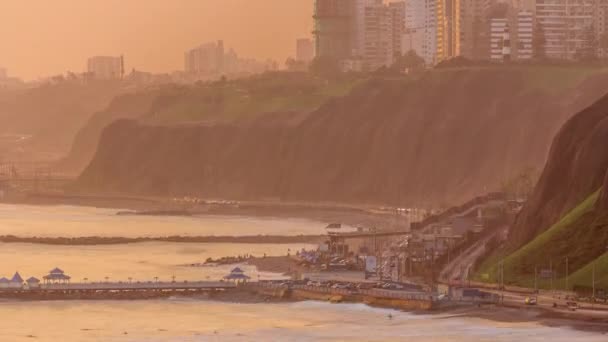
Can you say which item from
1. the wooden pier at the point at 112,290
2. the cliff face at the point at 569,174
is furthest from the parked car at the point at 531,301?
the wooden pier at the point at 112,290

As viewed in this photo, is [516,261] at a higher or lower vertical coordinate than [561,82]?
lower

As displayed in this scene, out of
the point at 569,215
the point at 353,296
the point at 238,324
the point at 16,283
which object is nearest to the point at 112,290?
the point at 16,283

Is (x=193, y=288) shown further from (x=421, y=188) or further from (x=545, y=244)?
(x=421, y=188)

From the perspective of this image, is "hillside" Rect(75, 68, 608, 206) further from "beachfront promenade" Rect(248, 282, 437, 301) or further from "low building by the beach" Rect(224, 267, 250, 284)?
"beachfront promenade" Rect(248, 282, 437, 301)

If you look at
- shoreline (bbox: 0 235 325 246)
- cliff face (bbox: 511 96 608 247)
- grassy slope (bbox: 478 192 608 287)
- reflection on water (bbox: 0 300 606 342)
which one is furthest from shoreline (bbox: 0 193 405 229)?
reflection on water (bbox: 0 300 606 342)

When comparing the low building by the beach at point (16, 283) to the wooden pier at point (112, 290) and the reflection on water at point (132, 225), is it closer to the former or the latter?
the wooden pier at point (112, 290)

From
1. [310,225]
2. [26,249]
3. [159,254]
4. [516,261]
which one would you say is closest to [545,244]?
[516,261]
